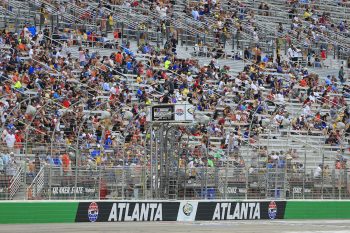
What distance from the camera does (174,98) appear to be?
39.2 metres

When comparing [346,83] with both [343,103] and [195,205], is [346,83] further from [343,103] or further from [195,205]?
[195,205]

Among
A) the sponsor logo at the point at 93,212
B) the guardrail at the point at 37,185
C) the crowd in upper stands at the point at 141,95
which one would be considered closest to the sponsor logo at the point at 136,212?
the sponsor logo at the point at 93,212

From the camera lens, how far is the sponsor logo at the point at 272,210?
29.7 metres

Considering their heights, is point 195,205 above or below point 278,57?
below

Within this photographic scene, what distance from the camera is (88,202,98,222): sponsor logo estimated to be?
26.5 meters

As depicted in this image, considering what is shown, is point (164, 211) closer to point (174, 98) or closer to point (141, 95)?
point (174, 98)

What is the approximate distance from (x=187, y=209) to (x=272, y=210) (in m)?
3.12

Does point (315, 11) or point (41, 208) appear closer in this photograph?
point (41, 208)

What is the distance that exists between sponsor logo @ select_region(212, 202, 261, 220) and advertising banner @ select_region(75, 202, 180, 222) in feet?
4.58

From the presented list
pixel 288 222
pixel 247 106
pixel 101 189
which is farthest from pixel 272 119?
pixel 101 189

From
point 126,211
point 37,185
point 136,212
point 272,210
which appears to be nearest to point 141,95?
point 272,210

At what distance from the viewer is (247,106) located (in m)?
42.5

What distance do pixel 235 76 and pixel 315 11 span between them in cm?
1333

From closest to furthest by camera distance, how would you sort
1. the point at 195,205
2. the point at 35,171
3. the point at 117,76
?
the point at 35,171
the point at 195,205
the point at 117,76
